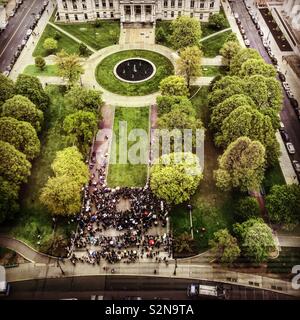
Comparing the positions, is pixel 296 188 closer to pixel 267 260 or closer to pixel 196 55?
pixel 267 260

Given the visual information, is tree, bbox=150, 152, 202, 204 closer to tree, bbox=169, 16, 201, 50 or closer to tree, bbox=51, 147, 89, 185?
tree, bbox=51, 147, 89, 185

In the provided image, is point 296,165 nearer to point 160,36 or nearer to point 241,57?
point 241,57

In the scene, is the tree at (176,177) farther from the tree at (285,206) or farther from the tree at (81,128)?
the tree at (81,128)

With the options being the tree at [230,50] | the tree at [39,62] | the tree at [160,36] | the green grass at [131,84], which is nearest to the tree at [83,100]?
the green grass at [131,84]

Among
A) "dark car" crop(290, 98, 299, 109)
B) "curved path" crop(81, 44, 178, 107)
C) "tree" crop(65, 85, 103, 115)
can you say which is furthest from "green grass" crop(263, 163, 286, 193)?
"tree" crop(65, 85, 103, 115)

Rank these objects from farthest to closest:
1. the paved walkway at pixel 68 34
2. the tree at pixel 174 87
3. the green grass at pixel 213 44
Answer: the paved walkway at pixel 68 34 → the green grass at pixel 213 44 → the tree at pixel 174 87
